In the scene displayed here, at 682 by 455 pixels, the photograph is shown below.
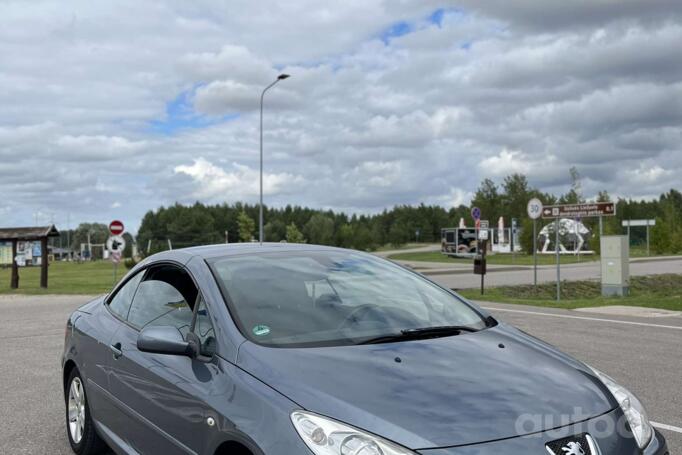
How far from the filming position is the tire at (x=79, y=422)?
4730 mm

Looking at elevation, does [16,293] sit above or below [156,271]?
below

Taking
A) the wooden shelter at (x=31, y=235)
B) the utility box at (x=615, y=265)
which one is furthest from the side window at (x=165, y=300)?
the wooden shelter at (x=31, y=235)

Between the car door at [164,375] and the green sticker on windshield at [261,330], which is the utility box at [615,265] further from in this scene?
the green sticker on windshield at [261,330]

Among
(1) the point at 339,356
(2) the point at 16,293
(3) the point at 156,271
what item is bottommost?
(2) the point at 16,293

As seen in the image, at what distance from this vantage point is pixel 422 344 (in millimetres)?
3137

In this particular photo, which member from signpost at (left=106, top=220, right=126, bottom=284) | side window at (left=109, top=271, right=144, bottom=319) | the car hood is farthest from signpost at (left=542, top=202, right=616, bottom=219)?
signpost at (left=106, top=220, right=126, bottom=284)

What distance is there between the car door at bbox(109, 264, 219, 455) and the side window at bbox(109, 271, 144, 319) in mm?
100

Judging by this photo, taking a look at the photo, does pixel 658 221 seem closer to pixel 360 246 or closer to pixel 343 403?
pixel 360 246

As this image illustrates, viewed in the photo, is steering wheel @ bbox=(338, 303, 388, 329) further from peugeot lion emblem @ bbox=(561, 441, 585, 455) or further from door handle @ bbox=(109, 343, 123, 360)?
door handle @ bbox=(109, 343, 123, 360)

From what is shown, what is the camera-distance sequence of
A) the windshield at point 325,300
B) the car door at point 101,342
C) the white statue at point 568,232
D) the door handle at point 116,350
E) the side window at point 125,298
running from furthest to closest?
1. the white statue at point 568,232
2. the side window at point 125,298
3. the car door at point 101,342
4. the door handle at point 116,350
5. the windshield at point 325,300

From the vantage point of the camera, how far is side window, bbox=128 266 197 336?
3.70 m

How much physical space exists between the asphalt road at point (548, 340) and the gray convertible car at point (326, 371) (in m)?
1.49

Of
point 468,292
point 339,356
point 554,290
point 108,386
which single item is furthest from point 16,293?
point 339,356

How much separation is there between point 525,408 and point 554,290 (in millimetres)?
21947
